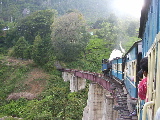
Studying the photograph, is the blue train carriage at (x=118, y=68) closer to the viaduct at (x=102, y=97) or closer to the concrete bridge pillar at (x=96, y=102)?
the viaduct at (x=102, y=97)

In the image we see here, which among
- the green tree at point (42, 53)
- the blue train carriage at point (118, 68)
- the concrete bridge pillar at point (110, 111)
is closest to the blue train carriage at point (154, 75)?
the blue train carriage at point (118, 68)

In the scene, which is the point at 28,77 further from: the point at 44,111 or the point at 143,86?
the point at 143,86

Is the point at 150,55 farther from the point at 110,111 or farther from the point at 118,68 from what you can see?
the point at 118,68

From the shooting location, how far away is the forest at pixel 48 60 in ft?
73.9

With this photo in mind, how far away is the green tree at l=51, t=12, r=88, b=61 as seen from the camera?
33.8 meters

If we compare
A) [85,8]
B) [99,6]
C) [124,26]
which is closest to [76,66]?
[124,26]

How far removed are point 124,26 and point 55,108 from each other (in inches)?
1319

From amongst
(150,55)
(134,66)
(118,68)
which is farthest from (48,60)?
(150,55)

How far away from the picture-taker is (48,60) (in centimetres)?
3172

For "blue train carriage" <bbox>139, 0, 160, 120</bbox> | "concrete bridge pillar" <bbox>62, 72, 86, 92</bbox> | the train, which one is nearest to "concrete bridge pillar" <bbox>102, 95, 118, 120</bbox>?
the train

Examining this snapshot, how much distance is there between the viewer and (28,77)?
99.3ft

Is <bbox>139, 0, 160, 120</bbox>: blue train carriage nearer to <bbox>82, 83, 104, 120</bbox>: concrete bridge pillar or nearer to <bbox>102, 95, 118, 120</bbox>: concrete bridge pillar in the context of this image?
<bbox>102, 95, 118, 120</bbox>: concrete bridge pillar

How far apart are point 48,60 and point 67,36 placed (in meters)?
5.40

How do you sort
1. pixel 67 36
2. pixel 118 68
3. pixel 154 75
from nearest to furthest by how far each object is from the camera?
pixel 154 75 < pixel 118 68 < pixel 67 36
